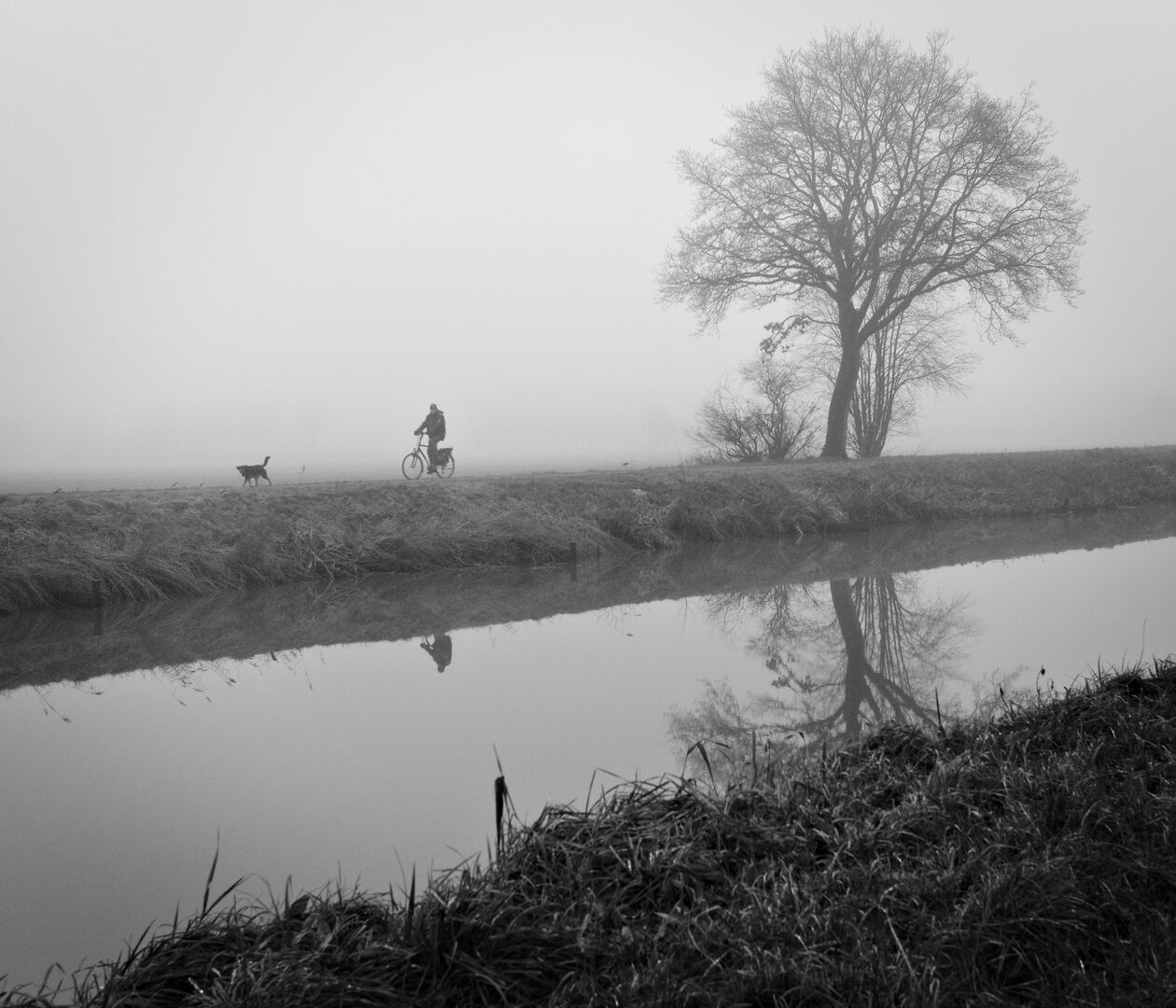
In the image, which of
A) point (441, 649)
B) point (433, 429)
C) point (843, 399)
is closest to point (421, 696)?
point (441, 649)

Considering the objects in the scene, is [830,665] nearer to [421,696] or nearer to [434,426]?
[421,696]

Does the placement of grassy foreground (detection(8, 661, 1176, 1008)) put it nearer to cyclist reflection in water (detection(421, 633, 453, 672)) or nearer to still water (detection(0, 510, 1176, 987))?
still water (detection(0, 510, 1176, 987))

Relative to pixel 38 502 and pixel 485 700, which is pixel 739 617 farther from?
pixel 38 502

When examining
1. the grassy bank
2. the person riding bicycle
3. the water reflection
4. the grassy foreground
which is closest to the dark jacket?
the person riding bicycle

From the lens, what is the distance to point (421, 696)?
5.11m

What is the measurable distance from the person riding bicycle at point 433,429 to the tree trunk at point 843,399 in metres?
8.88

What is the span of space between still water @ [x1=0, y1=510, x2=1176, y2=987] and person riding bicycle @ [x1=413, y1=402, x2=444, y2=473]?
23.6ft

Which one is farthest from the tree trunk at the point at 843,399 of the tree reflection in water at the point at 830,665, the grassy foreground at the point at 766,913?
the grassy foreground at the point at 766,913

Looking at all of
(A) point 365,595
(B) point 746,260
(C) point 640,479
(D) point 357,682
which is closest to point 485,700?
(D) point 357,682

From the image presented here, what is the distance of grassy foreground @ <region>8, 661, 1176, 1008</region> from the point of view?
217 centimetres

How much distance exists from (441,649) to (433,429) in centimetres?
1094

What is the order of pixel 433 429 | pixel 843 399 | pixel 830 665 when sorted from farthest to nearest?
pixel 843 399, pixel 433 429, pixel 830 665

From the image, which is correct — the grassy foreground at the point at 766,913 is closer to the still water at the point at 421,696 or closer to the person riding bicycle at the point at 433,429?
the still water at the point at 421,696

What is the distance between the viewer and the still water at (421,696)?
3109 mm
